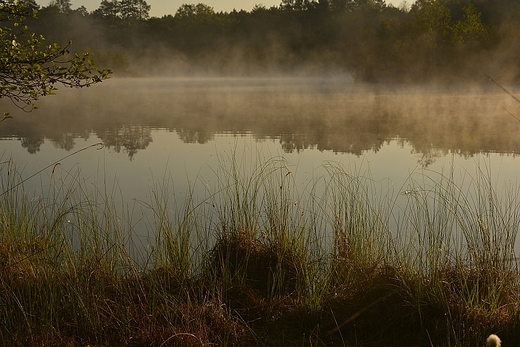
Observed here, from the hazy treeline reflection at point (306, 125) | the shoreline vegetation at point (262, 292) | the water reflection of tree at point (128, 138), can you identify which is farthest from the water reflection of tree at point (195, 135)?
the shoreline vegetation at point (262, 292)

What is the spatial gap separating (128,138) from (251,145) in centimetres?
349

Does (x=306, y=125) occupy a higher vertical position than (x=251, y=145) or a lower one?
lower

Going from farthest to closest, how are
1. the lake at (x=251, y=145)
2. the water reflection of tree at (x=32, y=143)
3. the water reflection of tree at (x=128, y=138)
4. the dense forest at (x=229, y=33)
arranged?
the dense forest at (x=229, y=33), the water reflection of tree at (x=128, y=138), the water reflection of tree at (x=32, y=143), the lake at (x=251, y=145)

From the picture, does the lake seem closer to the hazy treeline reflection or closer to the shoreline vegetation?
the hazy treeline reflection

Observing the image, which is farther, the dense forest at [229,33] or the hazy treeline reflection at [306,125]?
the dense forest at [229,33]

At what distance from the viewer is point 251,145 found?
9.32 metres

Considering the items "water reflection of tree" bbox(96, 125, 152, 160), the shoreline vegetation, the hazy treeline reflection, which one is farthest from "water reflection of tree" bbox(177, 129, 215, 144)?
the shoreline vegetation

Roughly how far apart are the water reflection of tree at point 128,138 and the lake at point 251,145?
0.07ft

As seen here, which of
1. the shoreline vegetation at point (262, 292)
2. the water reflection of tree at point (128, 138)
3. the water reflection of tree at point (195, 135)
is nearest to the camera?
the shoreline vegetation at point (262, 292)

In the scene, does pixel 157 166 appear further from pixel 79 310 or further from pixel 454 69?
pixel 454 69

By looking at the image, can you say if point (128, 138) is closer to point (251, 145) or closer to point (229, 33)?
point (251, 145)

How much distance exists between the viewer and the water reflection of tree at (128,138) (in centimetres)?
1048

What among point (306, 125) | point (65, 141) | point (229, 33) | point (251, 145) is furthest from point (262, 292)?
point (229, 33)

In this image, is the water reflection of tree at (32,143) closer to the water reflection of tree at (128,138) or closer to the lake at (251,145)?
the lake at (251,145)
